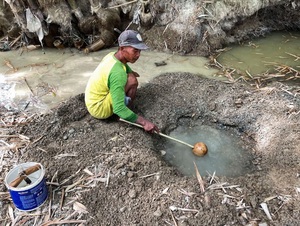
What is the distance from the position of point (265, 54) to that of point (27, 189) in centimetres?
511

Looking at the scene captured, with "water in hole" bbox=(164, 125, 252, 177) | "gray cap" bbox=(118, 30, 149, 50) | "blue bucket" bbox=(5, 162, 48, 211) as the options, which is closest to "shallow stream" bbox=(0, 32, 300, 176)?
"water in hole" bbox=(164, 125, 252, 177)

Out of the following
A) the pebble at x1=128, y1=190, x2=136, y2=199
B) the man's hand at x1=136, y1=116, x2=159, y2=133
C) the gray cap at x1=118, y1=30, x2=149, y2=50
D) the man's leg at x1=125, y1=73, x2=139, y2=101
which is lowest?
the pebble at x1=128, y1=190, x2=136, y2=199

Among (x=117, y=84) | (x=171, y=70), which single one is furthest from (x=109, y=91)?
(x=171, y=70)

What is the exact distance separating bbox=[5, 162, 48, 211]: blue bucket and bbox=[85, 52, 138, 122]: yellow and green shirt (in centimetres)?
114

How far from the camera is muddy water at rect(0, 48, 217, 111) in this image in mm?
4590

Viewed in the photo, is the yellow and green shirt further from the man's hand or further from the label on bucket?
the label on bucket

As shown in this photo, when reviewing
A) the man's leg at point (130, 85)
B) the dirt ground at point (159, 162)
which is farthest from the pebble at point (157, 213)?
the man's leg at point (130, 85)

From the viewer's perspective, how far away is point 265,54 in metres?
5.91

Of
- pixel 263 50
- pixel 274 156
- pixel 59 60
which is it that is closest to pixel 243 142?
pixel 274 156

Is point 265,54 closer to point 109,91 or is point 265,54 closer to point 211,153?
point 211,153

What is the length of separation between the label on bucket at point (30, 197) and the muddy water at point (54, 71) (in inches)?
73.6

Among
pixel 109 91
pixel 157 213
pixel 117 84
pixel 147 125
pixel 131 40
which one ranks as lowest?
pixel 157 213

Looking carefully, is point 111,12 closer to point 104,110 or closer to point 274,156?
point 104,110

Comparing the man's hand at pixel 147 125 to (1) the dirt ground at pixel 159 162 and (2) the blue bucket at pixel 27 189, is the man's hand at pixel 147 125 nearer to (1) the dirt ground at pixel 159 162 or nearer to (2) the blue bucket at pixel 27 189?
(1) the dirt ground at pixel 159 162
